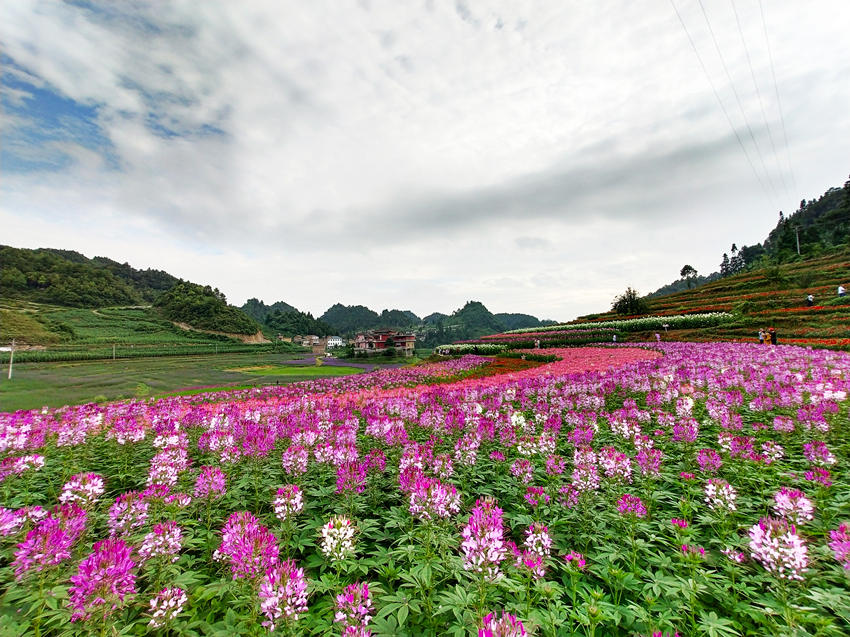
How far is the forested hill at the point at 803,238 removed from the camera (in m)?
54.8

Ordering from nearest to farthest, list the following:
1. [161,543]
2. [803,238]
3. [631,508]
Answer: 1. [161,543]
2. [631,508]
3. [803,238]

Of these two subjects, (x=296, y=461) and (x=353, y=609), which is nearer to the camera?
(x=353, y=609)

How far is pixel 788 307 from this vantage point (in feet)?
91.4

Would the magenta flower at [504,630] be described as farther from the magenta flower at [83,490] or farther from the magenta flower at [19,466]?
the magenta flower at [19,466]

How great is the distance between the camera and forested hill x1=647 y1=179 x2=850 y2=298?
180ft

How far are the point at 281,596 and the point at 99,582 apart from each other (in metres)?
1.01

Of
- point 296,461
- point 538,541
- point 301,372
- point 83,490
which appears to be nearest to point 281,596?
point 538,541

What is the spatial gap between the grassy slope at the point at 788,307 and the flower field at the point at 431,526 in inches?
759

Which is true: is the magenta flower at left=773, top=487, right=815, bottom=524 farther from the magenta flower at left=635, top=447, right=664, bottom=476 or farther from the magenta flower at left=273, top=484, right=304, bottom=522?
the magenta flower at left=273, top=484, right=304, bottom=522

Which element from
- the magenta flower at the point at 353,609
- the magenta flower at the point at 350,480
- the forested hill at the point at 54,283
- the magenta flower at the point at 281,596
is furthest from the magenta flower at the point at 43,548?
the forested hill at the point at 54,283

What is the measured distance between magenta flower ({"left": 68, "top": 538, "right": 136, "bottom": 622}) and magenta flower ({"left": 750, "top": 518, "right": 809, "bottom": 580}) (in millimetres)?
4196

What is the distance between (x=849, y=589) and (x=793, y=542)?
1438 millimetres

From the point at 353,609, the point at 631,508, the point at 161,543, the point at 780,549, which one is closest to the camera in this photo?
the point at 353,609

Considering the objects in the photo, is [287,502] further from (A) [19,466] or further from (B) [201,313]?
(B) [201,313]
